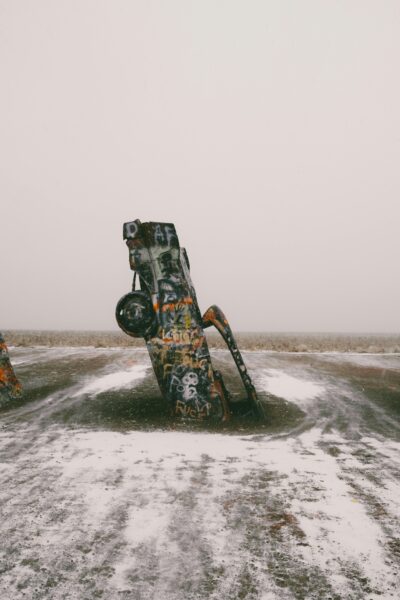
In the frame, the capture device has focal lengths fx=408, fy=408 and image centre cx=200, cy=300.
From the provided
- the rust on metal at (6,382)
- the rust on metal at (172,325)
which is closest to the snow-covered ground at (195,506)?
the rust on metal at (172,325)

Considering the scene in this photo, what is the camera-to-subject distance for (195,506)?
312cm

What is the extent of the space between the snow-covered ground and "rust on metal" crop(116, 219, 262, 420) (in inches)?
19.7

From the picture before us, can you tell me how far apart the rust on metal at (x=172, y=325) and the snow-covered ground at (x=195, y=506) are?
501 millimetres

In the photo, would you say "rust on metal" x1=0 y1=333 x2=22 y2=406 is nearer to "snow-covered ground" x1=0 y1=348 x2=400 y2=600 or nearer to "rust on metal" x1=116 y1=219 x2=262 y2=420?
"snow-covered ground" x1=0 y1=348 x2=400 y2=600

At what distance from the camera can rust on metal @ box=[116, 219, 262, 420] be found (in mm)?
6047

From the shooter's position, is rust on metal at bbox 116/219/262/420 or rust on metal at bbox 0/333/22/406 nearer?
rust on metal at bbox 116/219/262/420

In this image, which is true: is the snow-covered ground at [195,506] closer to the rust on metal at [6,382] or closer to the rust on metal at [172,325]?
the rust on metal at [172,325]

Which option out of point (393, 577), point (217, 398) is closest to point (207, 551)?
point (393, 577)

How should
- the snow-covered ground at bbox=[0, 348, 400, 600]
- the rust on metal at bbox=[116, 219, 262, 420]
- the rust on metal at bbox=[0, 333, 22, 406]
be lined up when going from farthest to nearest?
the rust on metal at bbox=[0, 333, 22, 406]
the rust on metal at bbox=[116, 219, 262, 420]
the snow-covered ground at bbox=[0, 348, 400, 600]

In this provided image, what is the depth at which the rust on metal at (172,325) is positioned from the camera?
6047mm

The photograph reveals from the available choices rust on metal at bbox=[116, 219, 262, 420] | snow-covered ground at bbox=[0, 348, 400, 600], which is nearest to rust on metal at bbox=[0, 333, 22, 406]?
snow-covered ground at bbox=[0, 348, 400, 600]

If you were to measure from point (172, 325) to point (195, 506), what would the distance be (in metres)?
3.27

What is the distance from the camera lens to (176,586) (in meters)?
2.17

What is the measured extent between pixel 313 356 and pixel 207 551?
12599 millimetres
